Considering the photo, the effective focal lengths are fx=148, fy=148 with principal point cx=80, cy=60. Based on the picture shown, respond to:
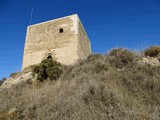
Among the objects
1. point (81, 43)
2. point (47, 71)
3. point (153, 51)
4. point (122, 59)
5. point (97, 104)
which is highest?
point (81, 43)

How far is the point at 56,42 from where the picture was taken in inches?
509

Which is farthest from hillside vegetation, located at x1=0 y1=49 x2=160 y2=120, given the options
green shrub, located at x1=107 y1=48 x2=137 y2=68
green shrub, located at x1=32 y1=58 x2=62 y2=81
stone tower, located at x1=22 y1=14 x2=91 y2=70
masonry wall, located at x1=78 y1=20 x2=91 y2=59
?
masonry wall, located at x1=78 y1=20 x2=91 y2=59

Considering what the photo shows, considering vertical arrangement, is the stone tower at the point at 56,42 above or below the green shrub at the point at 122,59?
above

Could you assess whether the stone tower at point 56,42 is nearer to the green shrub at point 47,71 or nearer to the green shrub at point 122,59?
the green shrub at point 47,71

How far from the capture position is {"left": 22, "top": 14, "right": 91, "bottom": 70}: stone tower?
12.2 meters

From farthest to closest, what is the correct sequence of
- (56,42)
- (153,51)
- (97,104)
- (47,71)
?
1. (56,42)
2. (47,71)
3. (153,51)
4. (97,104)

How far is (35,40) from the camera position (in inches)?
545

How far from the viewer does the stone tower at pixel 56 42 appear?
1216cm

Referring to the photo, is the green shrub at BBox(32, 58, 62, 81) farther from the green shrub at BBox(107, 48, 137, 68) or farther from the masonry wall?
the masonry wall

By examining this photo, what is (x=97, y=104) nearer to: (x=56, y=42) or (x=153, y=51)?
(x=153, y=51)

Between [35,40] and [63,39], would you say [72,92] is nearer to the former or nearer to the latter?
[63,39]

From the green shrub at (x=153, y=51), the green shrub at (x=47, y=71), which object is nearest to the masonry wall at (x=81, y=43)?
the green shrub at (x=47, y=71)

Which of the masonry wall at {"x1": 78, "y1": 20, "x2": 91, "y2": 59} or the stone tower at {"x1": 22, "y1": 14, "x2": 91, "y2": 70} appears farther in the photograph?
the masonry wall at {"x1": 78, "y1": 20, "x2": 91, "y2": 59}

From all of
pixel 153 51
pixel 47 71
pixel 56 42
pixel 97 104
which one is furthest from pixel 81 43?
pixel 97 104
